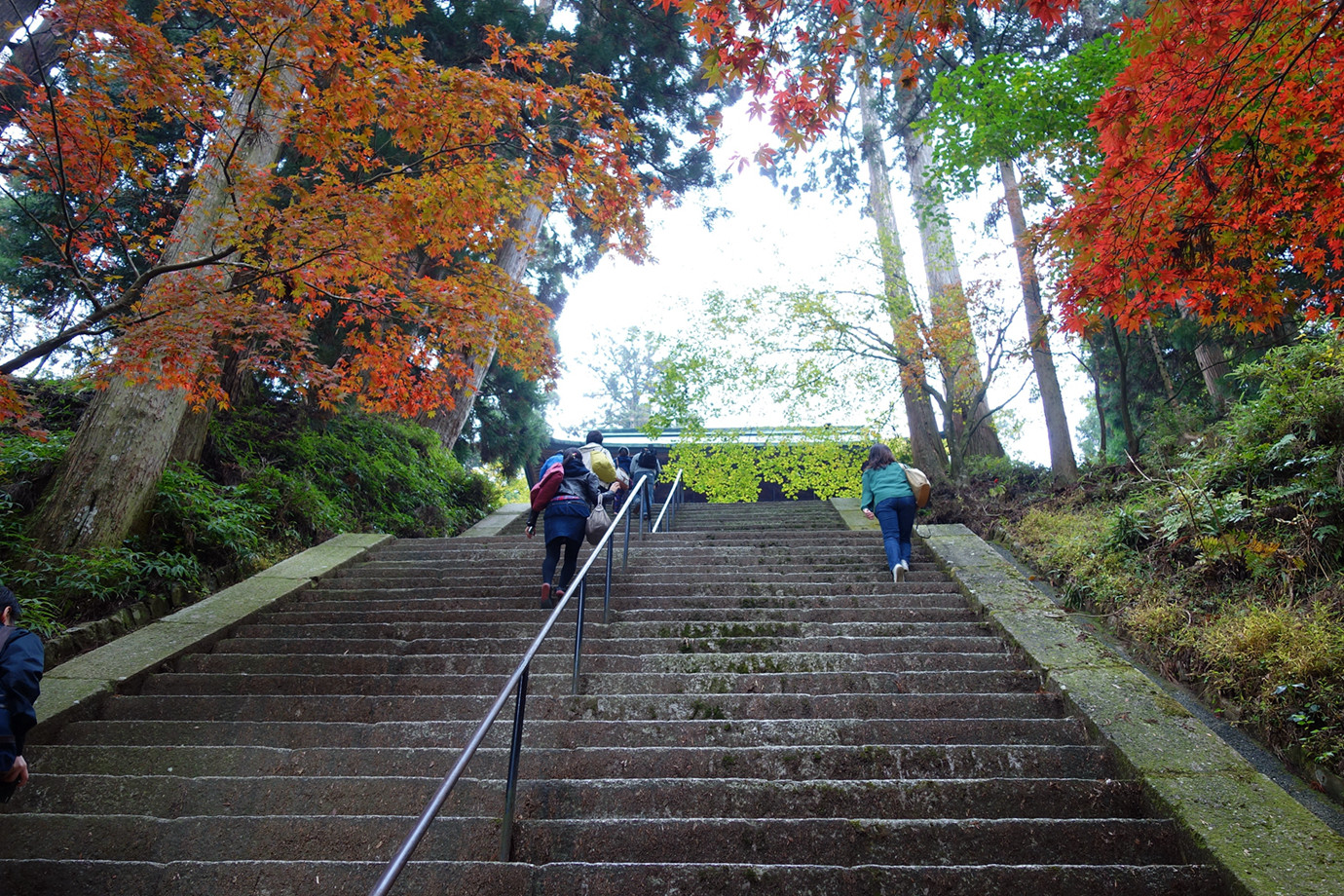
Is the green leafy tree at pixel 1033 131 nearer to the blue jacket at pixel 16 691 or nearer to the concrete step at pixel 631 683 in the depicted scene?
the concrete step at pixel 631 683

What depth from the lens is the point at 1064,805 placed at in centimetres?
280

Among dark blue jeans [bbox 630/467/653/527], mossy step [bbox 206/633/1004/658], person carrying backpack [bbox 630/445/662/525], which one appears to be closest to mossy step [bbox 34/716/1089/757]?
mossy step [bbox 206/633/1004/658]

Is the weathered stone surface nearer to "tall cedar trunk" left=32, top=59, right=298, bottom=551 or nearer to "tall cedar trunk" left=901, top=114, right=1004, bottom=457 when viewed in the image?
"tall cedar trunk" left=32, top=59, right=298, bottom=551

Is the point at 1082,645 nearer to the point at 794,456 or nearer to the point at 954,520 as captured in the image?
the point at 954,520

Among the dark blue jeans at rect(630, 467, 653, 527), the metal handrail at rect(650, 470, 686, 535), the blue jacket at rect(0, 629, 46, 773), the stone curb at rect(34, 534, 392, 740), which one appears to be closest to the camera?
the blue jacket at rect(0, 629, 46, 773)

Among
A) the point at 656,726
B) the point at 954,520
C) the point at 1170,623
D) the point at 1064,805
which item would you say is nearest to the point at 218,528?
the point at 656,726

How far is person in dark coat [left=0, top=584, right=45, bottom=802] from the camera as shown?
8.01ft

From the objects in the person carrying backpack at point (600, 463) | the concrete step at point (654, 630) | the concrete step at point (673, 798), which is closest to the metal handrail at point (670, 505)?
the person carrying backpack at point (600, 463)

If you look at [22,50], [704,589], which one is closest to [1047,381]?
[704,589]

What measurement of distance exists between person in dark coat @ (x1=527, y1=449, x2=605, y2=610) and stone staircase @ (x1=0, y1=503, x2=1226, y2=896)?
1.09 ft

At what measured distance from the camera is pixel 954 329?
9.63m

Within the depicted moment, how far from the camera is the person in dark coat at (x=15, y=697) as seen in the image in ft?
8.01

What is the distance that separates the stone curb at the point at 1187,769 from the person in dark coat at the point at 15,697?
4.20 metres

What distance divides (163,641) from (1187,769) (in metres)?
5.71
